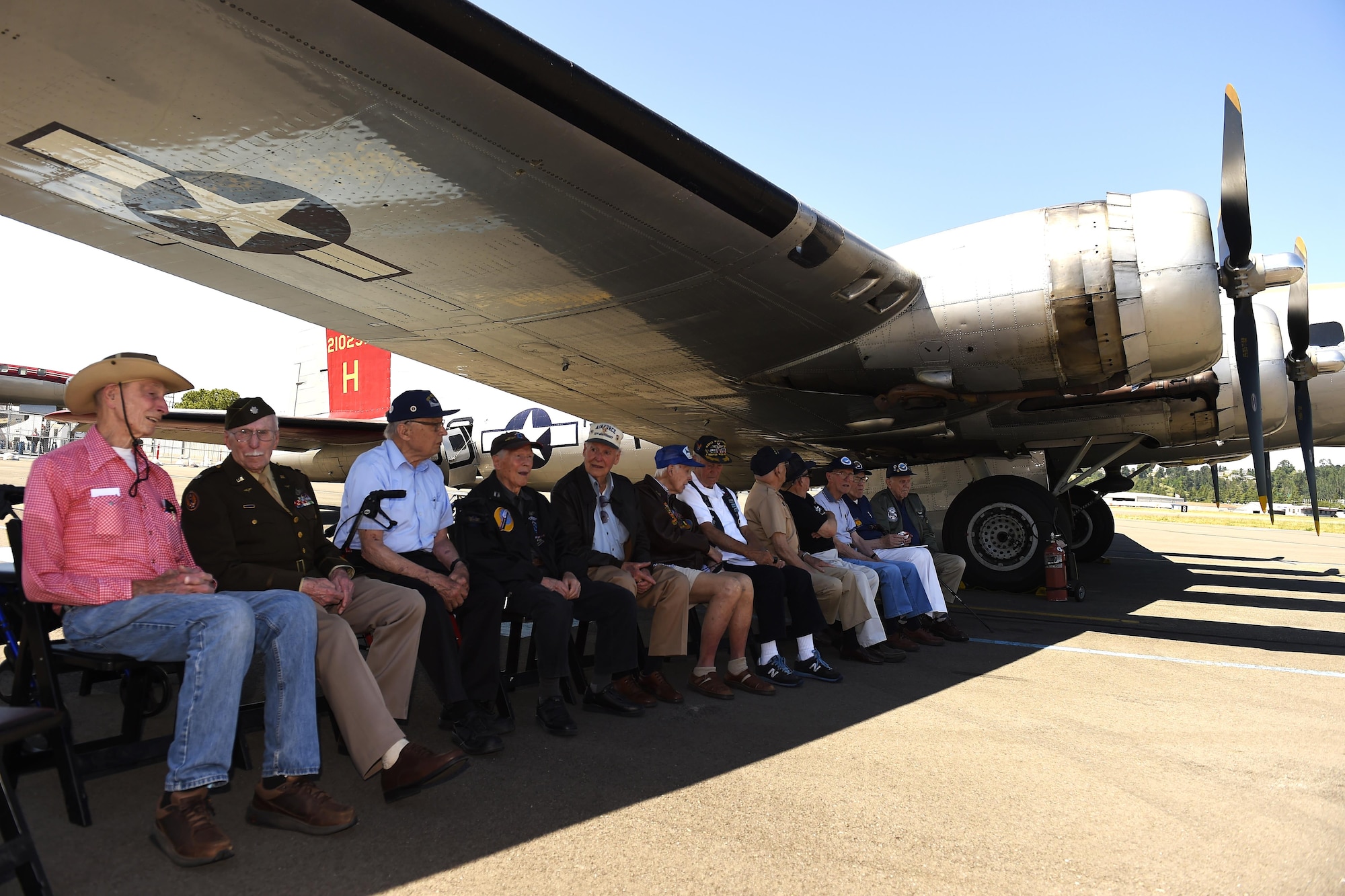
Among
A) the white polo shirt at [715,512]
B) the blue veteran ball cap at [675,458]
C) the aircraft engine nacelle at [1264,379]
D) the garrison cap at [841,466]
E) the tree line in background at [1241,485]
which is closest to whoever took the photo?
the blue veteran ball cap at [675,458]

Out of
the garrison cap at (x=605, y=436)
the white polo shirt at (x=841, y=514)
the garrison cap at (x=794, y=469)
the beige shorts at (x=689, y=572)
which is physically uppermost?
the garrison cap at (x=605, y=436)

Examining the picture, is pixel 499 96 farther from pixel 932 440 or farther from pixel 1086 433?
pixel 1086 433

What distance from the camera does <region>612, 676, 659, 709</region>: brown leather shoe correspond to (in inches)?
167

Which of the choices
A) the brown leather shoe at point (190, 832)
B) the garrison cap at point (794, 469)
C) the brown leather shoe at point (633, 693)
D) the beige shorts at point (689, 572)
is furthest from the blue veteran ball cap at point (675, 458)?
the brown leather shoe at point (190, 832)

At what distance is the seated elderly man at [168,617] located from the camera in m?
2.53

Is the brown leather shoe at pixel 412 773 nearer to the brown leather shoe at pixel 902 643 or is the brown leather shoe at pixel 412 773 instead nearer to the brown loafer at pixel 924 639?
the brown leather shoe at pixel 902 643

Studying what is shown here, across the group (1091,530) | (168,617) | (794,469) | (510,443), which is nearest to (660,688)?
(510,443)

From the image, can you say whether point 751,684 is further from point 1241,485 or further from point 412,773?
point 1241,485

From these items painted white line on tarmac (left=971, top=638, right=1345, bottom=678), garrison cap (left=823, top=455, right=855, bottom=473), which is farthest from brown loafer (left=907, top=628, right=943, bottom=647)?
garrison cap (left=823, top=455, right=855, bottom=473)

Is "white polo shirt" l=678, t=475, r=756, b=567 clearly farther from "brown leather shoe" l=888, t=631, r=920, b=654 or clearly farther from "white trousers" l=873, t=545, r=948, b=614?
"white trousers" l=873, t=545, r=948, b=614

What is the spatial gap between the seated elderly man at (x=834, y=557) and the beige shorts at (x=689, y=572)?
1.13 meters

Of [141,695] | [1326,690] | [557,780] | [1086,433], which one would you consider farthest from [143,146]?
[1086,433]

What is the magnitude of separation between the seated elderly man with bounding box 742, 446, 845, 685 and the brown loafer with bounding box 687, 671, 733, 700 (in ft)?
1.47

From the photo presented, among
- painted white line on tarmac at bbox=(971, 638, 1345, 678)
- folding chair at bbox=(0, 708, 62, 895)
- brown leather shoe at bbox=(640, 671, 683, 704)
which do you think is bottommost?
painted white line on tarmac at bbox=(971, 638, 1345, 678)
